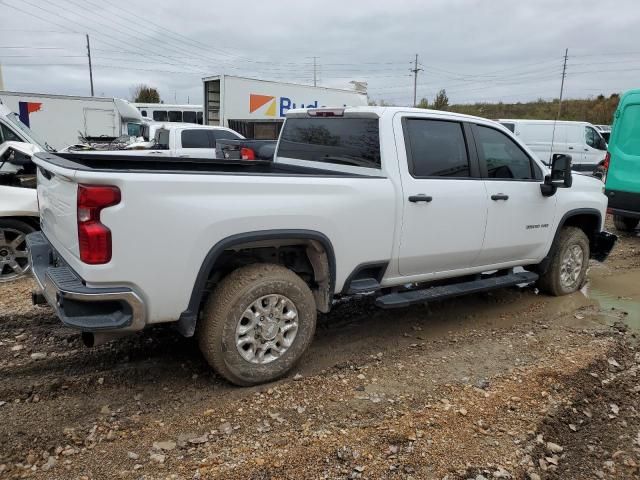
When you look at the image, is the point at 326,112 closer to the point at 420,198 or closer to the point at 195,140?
the point at 420,198

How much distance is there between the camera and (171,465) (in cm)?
281

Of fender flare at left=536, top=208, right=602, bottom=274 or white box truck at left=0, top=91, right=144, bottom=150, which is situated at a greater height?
white box truck at left=0, top=91, right=144, bottom=150

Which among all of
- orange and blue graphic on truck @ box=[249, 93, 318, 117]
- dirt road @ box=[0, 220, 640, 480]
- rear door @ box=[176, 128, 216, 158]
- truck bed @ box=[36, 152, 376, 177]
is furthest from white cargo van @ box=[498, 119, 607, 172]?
truck bed @ box=[36, 152, 376, 177]

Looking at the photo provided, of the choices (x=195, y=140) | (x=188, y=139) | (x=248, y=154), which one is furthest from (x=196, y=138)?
(x=248, y=154)

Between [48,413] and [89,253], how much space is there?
1117mm

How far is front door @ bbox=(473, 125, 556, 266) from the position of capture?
15.7ft

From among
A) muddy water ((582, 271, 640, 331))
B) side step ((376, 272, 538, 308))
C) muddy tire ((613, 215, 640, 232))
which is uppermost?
side step ((376, 272, 538, 308))

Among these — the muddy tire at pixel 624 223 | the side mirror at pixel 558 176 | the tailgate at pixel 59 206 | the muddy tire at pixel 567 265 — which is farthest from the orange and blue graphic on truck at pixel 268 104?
the tailgate at pixel 59 206

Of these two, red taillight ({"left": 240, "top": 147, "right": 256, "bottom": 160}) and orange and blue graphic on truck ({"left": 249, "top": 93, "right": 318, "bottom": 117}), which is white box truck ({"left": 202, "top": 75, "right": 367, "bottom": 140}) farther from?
red taillight ({"left": 240, "top": 147, "right": 256, "bottom": 160})

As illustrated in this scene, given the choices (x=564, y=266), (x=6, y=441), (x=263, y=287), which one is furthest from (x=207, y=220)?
(x=564, y=266)

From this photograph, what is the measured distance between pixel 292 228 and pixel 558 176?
9.74ft

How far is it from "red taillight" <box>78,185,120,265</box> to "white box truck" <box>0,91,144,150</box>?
731 inches

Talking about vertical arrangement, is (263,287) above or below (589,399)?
above

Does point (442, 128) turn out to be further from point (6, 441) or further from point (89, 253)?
point (6, 441)
